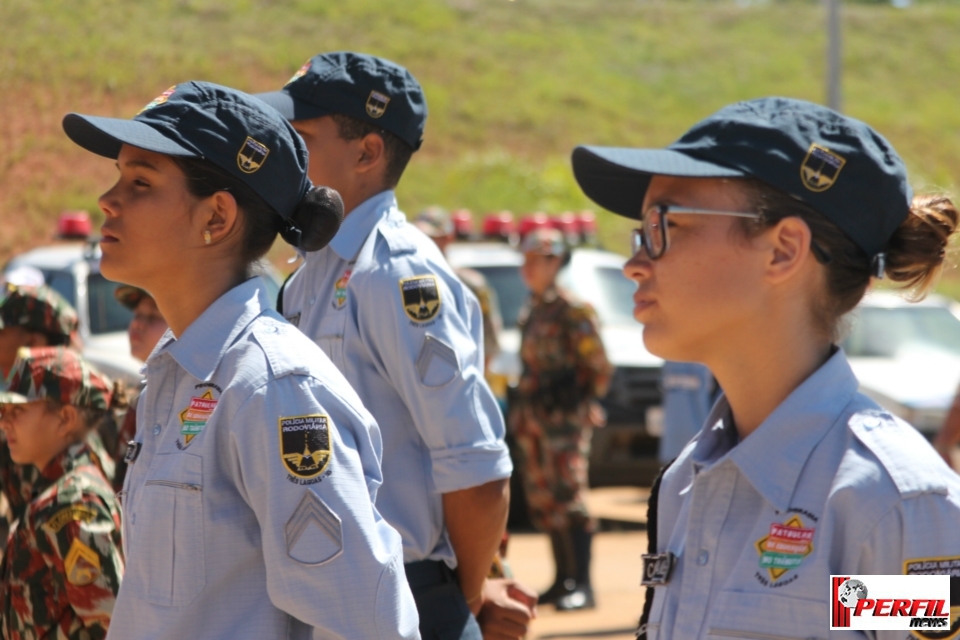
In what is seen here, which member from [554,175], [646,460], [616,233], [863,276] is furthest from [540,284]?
[616,233]

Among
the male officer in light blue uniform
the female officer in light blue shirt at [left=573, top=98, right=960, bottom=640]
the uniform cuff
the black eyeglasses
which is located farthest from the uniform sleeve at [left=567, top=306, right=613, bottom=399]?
the black eyeglasses

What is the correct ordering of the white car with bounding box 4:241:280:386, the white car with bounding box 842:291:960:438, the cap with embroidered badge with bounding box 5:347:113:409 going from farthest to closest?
the white car with bounding box 842:291:960:438 → the white car with bounding box 4:241:280:386 → the cap with embroidered badge with bounding box 5:347:113:409

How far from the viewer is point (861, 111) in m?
39.7

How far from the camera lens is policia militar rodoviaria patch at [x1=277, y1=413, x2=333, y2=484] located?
2092 millimetres

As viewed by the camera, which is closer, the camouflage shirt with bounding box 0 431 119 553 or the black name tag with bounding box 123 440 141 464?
the black name tag with bounding box 123 440 141 464

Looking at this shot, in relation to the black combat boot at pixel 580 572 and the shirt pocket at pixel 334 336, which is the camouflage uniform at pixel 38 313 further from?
the black combat boot at pixel 580 572

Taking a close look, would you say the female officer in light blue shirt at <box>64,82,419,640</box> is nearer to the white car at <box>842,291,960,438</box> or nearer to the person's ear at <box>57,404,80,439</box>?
the person's ear at <box>57,404,80,439</box>

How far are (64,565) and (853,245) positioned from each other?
7.00 feet

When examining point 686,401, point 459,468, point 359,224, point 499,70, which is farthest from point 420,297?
point 499,70

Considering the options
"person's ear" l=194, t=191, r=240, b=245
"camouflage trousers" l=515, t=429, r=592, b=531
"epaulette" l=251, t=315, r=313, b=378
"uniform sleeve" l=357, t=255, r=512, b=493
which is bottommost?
"camouflage trousers" l=515, t=429, r=592, b=531

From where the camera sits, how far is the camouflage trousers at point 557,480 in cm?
774

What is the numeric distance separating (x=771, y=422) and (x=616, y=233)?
24.2 meters

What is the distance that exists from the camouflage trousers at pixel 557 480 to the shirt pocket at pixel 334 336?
4849 millimetres

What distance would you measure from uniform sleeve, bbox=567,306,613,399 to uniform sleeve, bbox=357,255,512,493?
481 cm
